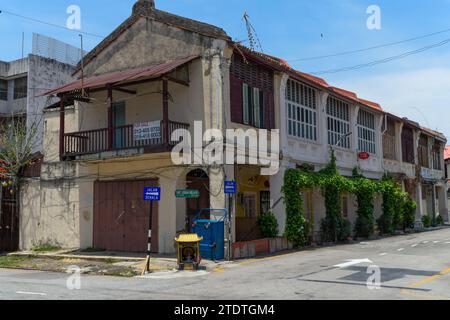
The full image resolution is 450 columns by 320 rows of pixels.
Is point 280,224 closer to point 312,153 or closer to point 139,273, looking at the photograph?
point 312,153

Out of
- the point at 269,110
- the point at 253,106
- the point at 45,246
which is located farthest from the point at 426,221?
the point at 45,246

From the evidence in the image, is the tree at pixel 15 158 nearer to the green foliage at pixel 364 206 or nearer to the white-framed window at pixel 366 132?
the green foliage at pixel 364 206

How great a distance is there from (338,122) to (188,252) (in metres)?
13.3

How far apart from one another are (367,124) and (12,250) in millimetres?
19305

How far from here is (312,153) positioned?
22391 mm

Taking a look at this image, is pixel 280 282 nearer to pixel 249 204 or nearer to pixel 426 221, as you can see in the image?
pixel 249 204

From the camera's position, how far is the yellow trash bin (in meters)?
14.3

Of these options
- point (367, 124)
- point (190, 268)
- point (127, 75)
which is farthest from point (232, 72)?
point (367, 124)

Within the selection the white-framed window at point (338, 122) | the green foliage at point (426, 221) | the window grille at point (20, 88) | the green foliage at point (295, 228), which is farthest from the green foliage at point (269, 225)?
the window grille at point (20, 88)

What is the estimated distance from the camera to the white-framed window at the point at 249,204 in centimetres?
2258

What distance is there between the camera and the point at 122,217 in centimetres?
1947

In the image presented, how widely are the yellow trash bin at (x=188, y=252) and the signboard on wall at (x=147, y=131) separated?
425 centimetres

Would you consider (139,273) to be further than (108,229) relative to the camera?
No

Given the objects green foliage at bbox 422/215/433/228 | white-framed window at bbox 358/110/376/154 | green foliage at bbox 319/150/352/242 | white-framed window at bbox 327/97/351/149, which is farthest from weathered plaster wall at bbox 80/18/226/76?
green foliage at bbox 422/215/433/228
